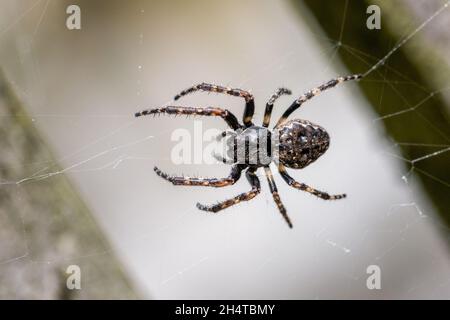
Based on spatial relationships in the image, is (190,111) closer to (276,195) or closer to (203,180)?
(203,180)

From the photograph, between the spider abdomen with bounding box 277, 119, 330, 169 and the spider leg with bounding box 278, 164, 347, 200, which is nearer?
the spider abdomen with bounding box 277, 119, 330, 169

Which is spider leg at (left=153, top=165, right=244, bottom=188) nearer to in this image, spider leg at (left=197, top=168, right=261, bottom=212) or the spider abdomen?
spider leg at (left=197, top=168, right=261, bottom=212)

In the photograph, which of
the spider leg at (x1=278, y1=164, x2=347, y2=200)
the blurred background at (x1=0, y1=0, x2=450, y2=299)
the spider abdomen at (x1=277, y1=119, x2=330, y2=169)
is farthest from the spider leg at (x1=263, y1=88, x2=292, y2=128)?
the blurred background at (x1=0, y1=0, x2=450, y2=299)

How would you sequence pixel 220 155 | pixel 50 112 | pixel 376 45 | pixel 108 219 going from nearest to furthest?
pixel 220 155, pixel 376 45, pixel 50 112, pixel 108 219

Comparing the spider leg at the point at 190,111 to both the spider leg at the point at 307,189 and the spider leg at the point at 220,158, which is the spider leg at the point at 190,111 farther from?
the spider leg at the point at 307,189

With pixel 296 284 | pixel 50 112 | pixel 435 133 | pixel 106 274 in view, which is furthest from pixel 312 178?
pixel 50 112

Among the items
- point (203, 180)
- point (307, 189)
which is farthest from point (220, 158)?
point (307, 189)

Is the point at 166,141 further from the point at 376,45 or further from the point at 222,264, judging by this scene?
the point at 376,45
